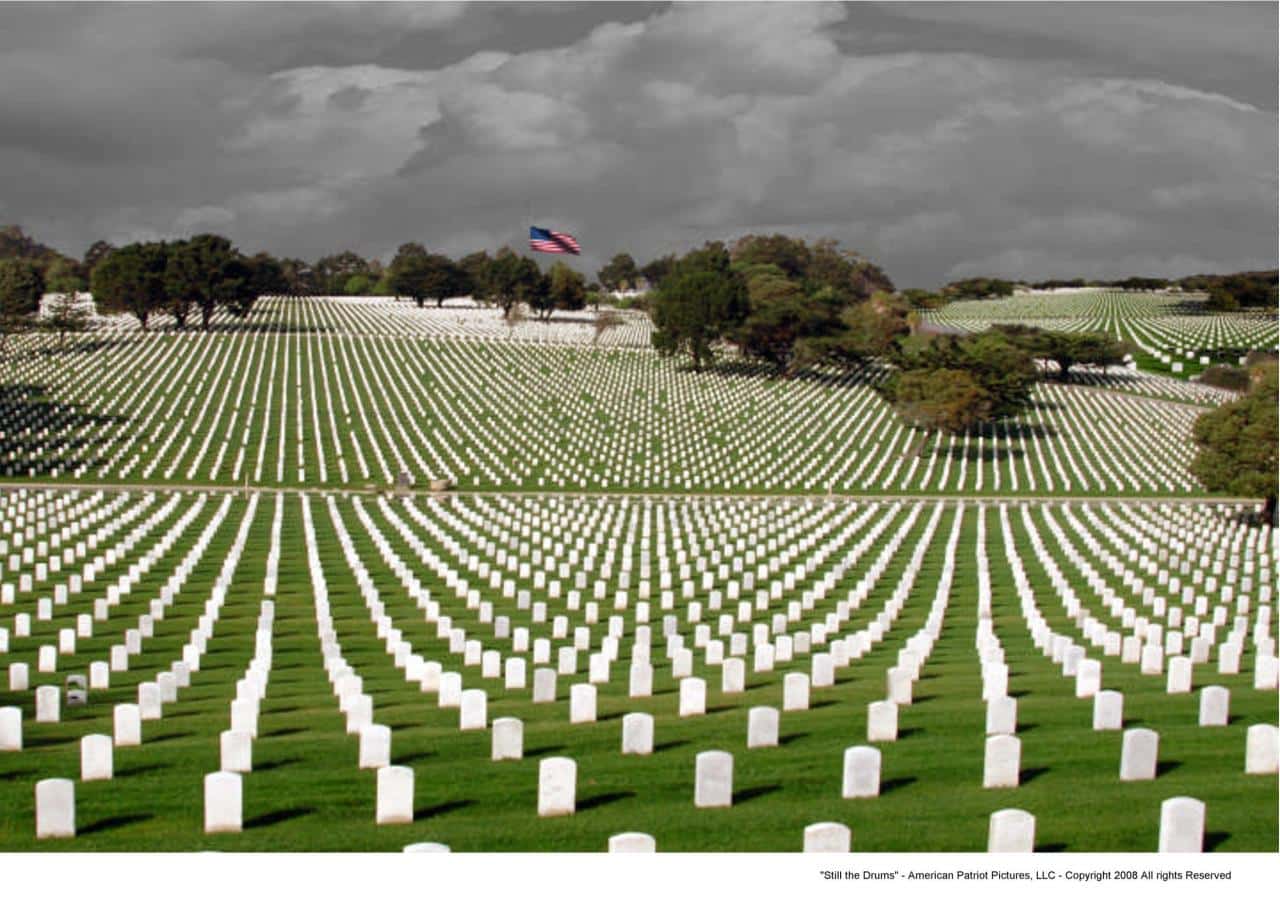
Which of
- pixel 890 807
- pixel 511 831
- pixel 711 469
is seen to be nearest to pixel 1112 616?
pixel 890 807

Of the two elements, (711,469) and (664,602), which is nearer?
(664,602)

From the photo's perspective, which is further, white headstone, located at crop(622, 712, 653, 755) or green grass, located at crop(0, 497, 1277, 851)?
white headstone, located at crop(622, 712, 653, 755)

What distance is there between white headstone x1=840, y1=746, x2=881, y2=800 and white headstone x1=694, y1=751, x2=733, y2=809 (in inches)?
40.7

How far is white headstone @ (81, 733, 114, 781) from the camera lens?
15.1m

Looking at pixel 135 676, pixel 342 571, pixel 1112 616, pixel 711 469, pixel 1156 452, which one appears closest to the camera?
pixel 135 676

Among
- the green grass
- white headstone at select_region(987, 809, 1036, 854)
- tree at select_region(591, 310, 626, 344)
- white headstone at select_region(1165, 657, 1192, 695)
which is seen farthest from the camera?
tree at select_region(591, 310, 626, 344)

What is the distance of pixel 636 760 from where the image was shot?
15.5 m

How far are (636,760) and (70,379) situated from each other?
7960cm

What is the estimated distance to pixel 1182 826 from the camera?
12.2 meters

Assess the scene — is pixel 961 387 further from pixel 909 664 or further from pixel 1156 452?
pixel 909 664

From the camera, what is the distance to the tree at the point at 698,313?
10606cm

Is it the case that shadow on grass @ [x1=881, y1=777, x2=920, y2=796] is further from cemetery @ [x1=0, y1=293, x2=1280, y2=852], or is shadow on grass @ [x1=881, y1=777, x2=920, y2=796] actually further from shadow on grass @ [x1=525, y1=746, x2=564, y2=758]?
shadow on grass @ [x1=525, y1=746, x2=564, y2=758]

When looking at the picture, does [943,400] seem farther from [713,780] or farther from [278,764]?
[713,780]

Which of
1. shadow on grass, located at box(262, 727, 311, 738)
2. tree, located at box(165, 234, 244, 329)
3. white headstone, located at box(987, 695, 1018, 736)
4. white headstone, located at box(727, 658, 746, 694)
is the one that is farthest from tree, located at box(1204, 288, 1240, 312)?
shadow on grass, located at box(262, 727, 311, 738)
